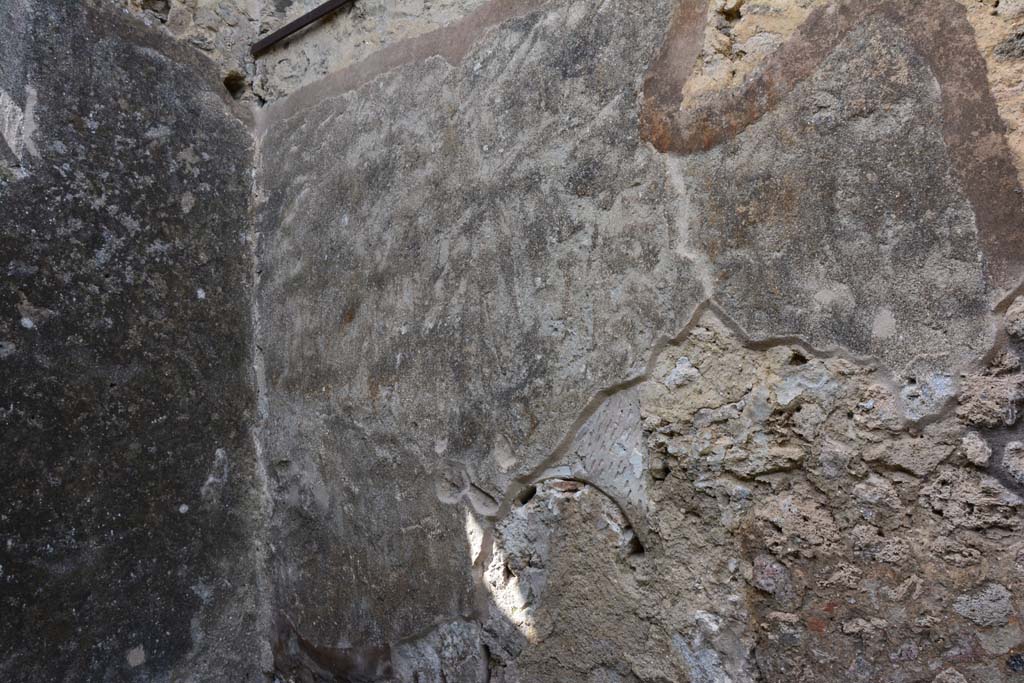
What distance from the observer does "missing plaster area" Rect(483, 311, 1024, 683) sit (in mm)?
1146

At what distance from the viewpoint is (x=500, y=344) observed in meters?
1.69

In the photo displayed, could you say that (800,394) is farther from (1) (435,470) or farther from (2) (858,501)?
(1) (435,470)

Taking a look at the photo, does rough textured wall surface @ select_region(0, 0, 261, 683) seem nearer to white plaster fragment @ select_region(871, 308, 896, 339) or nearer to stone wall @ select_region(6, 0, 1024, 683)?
stone wall @ select_region(6, 0, 1024, 683)

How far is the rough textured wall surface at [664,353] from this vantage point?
117cm

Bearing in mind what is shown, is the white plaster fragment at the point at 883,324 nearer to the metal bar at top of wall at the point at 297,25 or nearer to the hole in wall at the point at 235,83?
the metal bar at top of wall at the point at 297,25

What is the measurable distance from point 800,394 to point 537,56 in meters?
0.85

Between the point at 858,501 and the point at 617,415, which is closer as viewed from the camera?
the point at 858,501

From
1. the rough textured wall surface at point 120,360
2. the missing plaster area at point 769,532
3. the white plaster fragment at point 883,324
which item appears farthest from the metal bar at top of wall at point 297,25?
the white plaster fragment at point 883,324

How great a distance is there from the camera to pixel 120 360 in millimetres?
1985

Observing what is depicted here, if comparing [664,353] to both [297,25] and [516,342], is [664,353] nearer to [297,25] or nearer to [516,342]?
[516,342]

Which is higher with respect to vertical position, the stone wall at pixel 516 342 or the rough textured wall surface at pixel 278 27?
the rough textured wall surface at pixel 278 27

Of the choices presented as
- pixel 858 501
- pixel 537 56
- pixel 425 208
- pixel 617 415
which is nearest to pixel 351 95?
pixel 425 208

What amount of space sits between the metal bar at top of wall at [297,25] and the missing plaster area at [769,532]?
128 cm

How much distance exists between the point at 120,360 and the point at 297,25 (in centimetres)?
96
